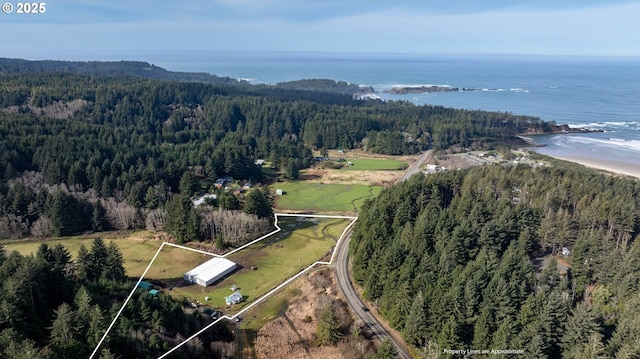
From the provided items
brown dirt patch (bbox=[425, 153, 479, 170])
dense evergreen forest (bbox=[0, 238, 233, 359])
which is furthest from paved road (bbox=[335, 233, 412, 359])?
brown dirt patch (bbox=[425, 153, 479, 170])

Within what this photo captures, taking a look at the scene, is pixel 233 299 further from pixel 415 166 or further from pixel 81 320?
pixel 415 166

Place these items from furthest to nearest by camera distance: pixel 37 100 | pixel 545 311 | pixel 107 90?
pixel 107 90 < pixel 37 100 < pixel 545 311

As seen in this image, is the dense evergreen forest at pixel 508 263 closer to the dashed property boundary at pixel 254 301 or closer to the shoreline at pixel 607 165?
the dashed property boundary at pixel 254 301

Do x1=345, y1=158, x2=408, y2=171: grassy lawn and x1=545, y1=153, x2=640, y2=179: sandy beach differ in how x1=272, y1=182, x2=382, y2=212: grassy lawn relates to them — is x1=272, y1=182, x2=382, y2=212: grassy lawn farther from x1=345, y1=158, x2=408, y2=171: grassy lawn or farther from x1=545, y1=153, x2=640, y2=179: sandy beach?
x1=545, y1=153, x2=640, y2=179: sandy beach

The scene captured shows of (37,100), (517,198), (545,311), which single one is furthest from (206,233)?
(37,100)

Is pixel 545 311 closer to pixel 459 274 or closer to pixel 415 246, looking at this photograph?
pixel 459 274

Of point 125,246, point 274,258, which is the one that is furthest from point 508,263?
point 125,246
